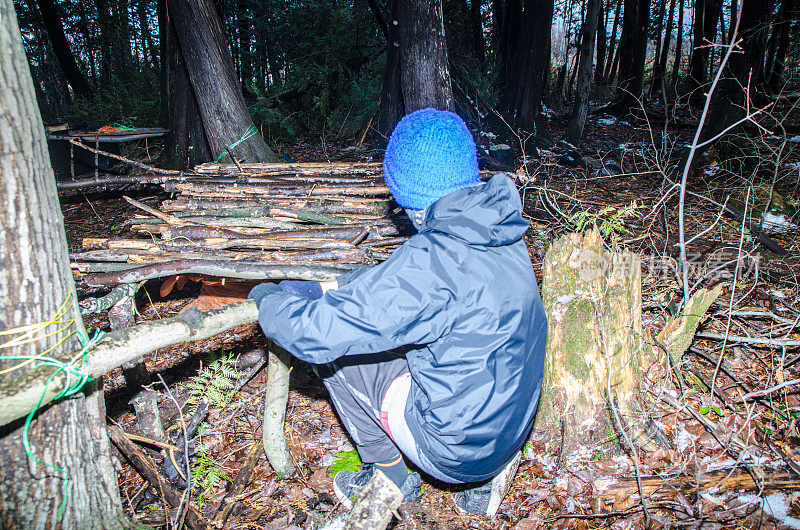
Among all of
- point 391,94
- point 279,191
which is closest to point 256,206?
point 279,191

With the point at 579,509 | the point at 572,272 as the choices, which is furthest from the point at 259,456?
the point at 572,272

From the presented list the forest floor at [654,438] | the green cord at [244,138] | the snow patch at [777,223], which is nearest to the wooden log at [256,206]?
the forest floor at [654,438]

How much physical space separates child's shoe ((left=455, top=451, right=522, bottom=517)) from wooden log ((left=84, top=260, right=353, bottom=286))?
1454mm

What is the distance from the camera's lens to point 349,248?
3.19 m

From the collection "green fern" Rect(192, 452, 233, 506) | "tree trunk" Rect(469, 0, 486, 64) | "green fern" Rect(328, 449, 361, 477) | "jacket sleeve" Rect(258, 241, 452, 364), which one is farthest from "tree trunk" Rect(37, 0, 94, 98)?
"jacket sleeve" Rect(258, 241, 452, 364)

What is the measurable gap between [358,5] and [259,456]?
43.3 feet

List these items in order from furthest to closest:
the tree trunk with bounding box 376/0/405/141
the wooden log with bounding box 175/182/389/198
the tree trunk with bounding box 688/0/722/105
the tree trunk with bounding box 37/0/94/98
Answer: the tree trunk with bounding box 688/0/722/105 → the tree trunk with bounding box 37/0/94/98 → the tree trunk with bounding box 376/0/405/141 → the wooden log with bounding box 175/182/389/198

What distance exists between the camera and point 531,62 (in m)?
8.96

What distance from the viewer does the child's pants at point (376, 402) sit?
2.17m

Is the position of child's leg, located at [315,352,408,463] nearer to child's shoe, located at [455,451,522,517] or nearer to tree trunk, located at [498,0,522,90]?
child's shoe, located at [455,451,522,517]

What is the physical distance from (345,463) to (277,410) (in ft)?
1.76

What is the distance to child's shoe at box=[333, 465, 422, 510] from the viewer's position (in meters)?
2.51

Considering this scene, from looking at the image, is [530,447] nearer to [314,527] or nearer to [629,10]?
[314,527]

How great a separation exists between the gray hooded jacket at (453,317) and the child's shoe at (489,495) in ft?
1.82
